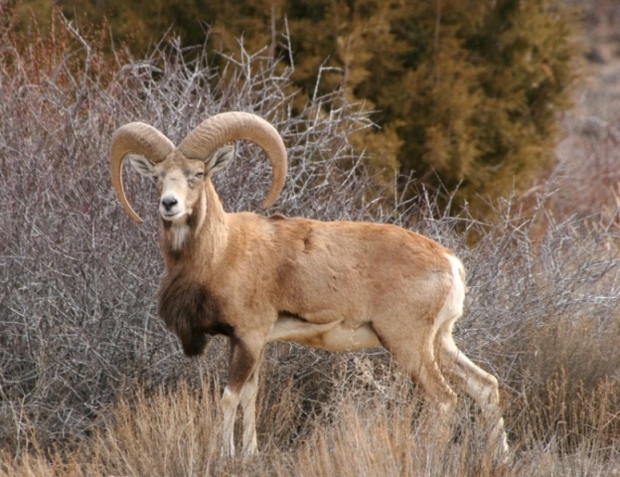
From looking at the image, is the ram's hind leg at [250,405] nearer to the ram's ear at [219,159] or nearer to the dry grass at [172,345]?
the dry grass at [172,345]

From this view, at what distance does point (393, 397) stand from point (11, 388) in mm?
3152

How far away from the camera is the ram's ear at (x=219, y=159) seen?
7402mm

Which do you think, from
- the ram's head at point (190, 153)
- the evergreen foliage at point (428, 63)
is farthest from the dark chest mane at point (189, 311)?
the evergreen foliage at point (428, 63)

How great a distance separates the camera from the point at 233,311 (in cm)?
736

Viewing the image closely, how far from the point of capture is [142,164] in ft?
24.4

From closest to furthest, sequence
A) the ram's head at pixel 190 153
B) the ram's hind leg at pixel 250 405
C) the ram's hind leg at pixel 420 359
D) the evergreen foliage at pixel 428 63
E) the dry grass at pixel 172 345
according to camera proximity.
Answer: the dry grass at pixel 172 345 < the ram's head at pixel 190 153 < the ram's hind leg at pixel 420 359 < the ram's hind leg at pixel 250 405 < the evergreen foliage at pixel 428 63

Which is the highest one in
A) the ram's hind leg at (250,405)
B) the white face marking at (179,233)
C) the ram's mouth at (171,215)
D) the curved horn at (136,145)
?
the curved horn at (136,145)

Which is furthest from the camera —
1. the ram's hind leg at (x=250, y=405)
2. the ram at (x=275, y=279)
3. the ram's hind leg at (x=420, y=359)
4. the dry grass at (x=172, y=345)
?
the ram's hind leg at (x=250, y=405)

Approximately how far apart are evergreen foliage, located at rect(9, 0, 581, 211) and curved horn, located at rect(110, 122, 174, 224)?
428cm

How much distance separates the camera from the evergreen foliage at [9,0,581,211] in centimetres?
1255

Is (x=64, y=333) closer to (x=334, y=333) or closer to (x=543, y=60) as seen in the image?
(x=334, y=333)

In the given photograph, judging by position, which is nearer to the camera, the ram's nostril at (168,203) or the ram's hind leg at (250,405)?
the ram's nostril at (168,203)

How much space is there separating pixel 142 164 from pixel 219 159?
1.67 feet

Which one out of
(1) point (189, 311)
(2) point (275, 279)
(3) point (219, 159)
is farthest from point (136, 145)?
(2) point (275, 279)
